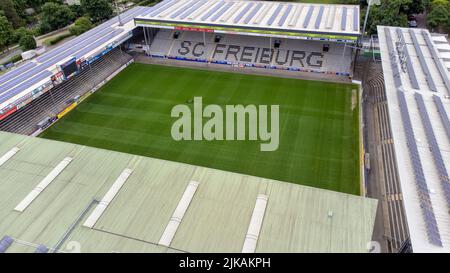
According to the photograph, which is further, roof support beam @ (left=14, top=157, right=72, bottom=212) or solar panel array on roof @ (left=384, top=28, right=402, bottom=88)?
solar panel array on roof @ (left=384, top=28, right=402, bottom=88)

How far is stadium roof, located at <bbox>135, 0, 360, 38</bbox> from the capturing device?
3641cm

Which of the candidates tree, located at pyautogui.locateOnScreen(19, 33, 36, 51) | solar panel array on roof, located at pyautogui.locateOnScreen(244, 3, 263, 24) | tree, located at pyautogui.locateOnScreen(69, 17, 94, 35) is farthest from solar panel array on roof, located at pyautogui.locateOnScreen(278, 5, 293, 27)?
tree, located at pyautogui.locateOnScreen(19, 33, 36, 51)

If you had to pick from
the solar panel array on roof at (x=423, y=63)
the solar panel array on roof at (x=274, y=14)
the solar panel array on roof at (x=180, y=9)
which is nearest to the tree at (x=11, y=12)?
the solar panel array on roof at (x=180, y=9)


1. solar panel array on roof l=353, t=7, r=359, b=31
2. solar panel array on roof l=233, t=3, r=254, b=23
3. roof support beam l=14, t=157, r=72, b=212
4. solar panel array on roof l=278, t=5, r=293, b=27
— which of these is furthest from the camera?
solar panel array on roof l=233, t=3, r=254, b=23

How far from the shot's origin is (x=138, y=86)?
1443 inches

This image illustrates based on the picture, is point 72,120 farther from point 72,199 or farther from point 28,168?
point 72,199

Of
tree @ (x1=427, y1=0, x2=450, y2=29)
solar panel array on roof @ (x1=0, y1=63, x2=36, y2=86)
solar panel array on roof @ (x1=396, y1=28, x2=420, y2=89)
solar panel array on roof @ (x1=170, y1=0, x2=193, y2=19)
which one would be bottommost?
solar panel array on roof @ (x1=0, y1=63, x2=36, y2=86)

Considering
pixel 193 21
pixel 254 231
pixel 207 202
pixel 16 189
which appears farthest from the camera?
pixel 193 21

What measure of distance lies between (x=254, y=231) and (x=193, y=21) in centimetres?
3165

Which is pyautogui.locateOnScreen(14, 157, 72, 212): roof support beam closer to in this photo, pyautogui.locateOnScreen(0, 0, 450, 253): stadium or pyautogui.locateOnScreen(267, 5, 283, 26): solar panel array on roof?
pyautogui.locateOnScreen(0, 0, 450, 253): stadium

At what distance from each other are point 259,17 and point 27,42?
113ft

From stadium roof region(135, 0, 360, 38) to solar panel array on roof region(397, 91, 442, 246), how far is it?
15.8m

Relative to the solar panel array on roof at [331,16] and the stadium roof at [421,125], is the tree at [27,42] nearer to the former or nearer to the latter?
the solar panel array on roof at [331,16]
